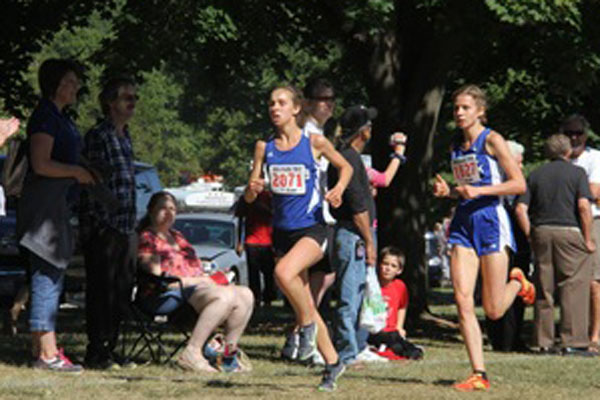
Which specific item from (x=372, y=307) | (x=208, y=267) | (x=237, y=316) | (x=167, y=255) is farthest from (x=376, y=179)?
(x=208, y=267)

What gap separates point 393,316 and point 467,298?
2.92 meters

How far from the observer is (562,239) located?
44.2 feet

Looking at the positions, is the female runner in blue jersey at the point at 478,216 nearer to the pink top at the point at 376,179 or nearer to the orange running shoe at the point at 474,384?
the orange running shoe at the point at 474,384

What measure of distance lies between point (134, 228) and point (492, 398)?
3258 mm

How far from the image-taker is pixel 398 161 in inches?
476

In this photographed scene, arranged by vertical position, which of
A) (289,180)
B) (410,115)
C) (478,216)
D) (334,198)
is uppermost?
(410,115)

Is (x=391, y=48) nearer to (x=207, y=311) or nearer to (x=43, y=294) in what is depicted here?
(x=207, y=311)

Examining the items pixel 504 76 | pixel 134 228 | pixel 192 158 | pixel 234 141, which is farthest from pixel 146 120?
pixel 134 228

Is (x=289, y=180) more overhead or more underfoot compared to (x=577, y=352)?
more overhead

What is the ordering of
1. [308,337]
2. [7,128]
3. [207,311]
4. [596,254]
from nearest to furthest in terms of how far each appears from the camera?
[7,128] < [308,337] < [207,311] < [596,254]

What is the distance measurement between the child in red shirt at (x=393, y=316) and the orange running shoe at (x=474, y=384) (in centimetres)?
269

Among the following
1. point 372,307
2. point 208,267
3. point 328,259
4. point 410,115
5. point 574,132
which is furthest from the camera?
point 410,115

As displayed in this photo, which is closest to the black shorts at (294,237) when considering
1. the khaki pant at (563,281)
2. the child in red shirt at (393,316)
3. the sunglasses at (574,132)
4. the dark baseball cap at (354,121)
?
the dark baseball cap at (354,121)

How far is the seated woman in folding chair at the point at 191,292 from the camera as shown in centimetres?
1078
